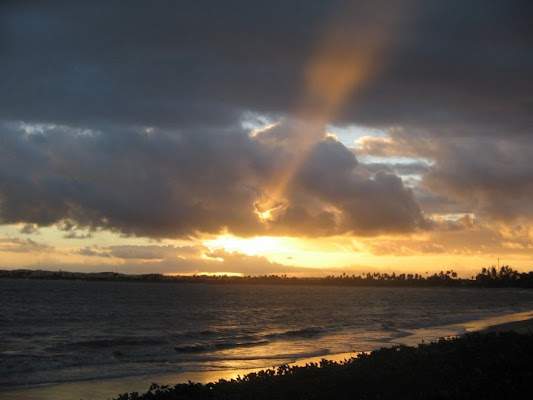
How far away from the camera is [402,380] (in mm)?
17312

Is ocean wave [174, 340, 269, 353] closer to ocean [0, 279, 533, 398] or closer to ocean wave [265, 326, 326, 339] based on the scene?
ocean [0, 279, 533, 398]

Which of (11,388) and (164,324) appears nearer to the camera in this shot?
(11,388)

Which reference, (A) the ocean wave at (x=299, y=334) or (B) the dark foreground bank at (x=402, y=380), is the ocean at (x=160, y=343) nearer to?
(A) the ocean wave at (x=299, y=334)

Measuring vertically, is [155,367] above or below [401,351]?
below

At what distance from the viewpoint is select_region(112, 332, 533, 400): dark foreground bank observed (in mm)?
15391

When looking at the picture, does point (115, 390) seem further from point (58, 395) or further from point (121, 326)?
point (121, 326)

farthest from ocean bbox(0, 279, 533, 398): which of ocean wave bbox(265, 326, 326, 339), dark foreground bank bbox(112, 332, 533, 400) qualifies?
dark foreground bank bbox(112, 332, 533, 400)

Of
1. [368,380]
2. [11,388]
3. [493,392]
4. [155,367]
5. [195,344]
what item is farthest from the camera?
[195,344]

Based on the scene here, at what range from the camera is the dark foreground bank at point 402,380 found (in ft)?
50.5

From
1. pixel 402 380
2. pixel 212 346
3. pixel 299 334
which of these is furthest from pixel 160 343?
pixel 402 380

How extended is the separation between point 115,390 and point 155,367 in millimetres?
7901

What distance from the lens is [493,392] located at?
14664mm

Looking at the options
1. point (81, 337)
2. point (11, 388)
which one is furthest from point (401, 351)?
point (81, 337)

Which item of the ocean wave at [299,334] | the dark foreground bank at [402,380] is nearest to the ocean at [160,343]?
the ocean wave at [299,334]
